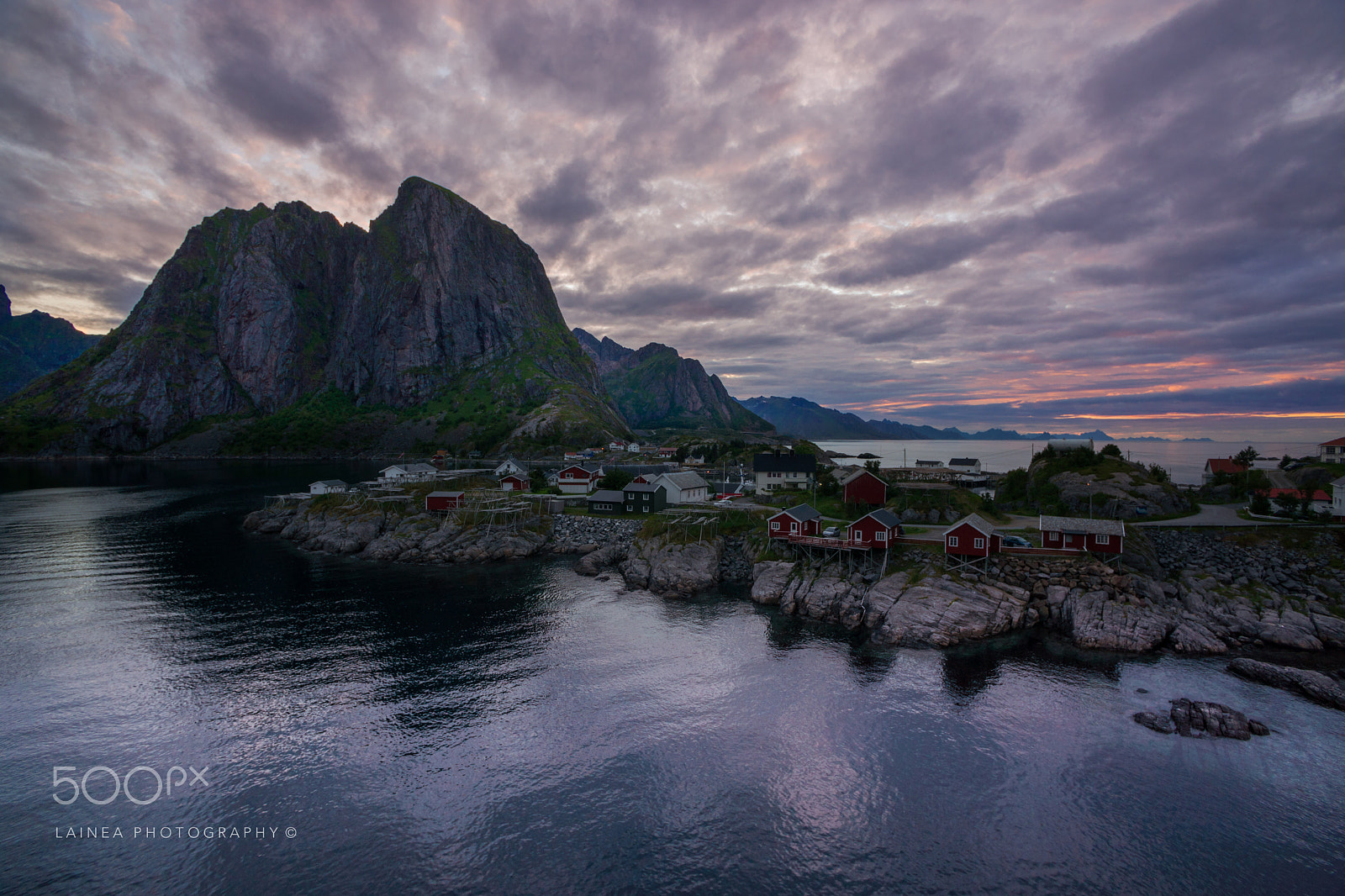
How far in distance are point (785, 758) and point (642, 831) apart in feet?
26.1

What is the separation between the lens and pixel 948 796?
22812 millimetres

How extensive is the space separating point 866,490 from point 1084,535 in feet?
73.5

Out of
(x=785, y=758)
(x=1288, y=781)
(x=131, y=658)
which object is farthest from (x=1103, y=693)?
(x=131, y=658)

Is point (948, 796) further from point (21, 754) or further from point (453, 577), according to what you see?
point (453, 577)

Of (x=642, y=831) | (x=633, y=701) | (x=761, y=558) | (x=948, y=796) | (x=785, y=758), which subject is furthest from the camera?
(x=761, y=558)

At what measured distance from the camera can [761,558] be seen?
173ft

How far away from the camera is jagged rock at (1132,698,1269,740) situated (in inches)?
1053

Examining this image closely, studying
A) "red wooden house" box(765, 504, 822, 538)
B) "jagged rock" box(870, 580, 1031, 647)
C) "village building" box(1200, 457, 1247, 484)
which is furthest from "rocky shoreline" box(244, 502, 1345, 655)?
"village building" box(1200, 457, 1247, 484)

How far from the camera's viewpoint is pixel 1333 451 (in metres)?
77.8

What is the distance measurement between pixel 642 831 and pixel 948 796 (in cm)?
1341

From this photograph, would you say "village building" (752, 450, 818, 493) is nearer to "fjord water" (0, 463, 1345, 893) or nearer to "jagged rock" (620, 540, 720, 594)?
"jagged rock" (620, 540, 720, 594)

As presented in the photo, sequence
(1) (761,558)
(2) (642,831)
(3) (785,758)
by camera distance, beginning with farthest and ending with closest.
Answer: (1) (761,558)
(3) (785,758)
(2) (642,831)

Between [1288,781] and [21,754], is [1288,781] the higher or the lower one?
the higher one

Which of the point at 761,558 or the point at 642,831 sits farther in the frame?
the point at 761,558
